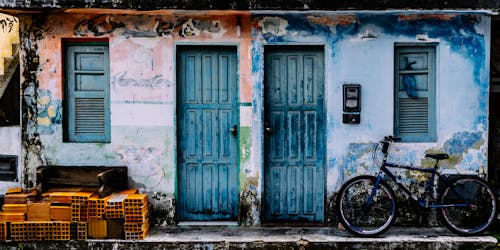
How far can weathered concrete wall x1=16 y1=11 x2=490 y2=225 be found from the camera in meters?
8.91

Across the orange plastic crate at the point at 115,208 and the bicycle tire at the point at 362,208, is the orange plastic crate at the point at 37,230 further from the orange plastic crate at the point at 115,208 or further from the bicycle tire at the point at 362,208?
the bicycle tire at the point at 362,208

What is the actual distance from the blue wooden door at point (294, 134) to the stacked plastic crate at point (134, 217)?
6.34 ft

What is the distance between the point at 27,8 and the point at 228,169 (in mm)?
3655

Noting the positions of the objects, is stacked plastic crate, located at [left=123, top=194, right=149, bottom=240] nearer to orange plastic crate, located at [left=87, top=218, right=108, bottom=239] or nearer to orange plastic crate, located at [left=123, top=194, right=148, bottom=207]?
orange plastic crate, located at [left=123, top=194, right=148, bottom=207]

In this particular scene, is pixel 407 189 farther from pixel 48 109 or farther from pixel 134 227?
pixel 48 109

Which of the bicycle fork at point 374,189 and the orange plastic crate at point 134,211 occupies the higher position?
the bicycle fork at point 374,189

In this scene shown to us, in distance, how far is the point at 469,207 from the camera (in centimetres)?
861

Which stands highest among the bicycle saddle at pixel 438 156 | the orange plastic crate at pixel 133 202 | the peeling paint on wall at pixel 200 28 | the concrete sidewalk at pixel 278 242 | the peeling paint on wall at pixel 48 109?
the peeling paint on wall at pixel 200 28

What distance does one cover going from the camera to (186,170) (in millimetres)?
9141

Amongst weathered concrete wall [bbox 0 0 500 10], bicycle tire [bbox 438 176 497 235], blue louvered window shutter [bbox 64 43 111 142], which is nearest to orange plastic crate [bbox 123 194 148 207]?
blue louvered window shutter [bbox 64 43 111 142]

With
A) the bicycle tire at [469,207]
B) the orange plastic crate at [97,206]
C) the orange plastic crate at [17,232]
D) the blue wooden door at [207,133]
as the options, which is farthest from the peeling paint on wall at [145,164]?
the bicycle tire at [469,207]

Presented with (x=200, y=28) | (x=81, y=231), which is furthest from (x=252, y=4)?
(x=81, y=231)

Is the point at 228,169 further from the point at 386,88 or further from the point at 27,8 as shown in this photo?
the point at 27,8

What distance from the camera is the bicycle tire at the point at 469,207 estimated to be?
862cm
